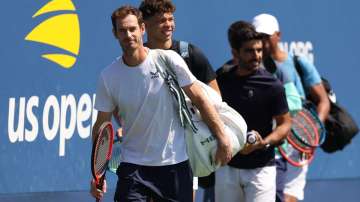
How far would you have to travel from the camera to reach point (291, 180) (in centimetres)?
885

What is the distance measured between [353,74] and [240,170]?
3118 millimetres

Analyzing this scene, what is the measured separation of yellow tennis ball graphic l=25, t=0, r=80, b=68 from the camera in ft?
27.4

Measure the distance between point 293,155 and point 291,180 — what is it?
0.19 m

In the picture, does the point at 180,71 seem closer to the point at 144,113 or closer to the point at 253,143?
the point at 144,113

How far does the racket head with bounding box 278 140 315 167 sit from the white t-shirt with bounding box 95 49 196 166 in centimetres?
236

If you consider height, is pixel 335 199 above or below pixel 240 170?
below

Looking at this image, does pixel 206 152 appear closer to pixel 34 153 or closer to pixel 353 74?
pixel 34 153

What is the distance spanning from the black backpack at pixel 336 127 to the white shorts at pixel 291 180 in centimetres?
72

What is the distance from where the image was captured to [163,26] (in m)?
7.20

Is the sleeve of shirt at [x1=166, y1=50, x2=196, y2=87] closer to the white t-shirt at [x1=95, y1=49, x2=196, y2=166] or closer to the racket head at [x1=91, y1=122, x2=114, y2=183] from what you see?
the white t-shirt at [x1=95, y1=49, x2=196, y2=166]

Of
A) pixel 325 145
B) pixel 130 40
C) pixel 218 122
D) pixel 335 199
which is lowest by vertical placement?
pixel 335 199

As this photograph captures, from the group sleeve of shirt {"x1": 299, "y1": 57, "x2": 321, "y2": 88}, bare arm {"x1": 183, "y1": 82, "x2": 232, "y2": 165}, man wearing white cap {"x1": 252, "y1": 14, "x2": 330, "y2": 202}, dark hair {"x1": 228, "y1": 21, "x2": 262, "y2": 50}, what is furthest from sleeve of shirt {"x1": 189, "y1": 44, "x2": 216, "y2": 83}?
sleeve of shirt {"x1": 299, "y1": 57, "x2": 321, "y2": 88}

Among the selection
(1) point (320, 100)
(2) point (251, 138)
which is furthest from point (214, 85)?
(1) point (320, 100)

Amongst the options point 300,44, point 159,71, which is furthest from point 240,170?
point 300,44
